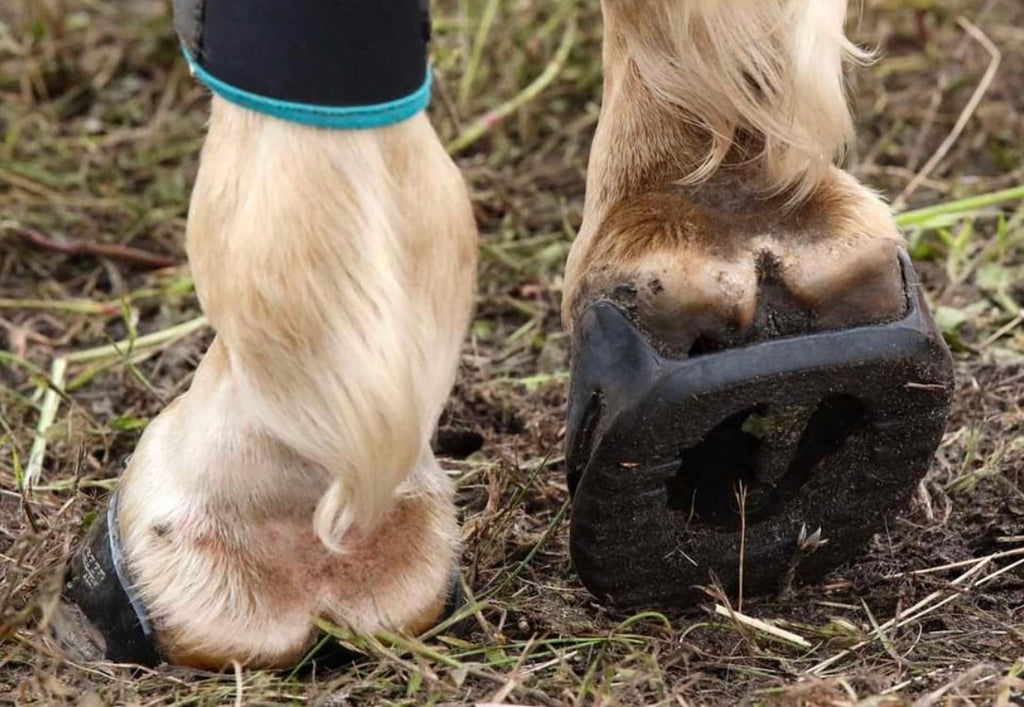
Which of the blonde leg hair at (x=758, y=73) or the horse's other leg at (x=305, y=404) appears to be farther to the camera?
the blonde leg hair at (x=758, y=73)

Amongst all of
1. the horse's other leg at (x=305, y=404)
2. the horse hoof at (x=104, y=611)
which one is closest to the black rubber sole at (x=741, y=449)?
the horse's other leg at (x=305, y=404)

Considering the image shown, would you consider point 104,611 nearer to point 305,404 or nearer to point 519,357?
point 305,404

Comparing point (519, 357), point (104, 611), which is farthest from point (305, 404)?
point (519, 357)

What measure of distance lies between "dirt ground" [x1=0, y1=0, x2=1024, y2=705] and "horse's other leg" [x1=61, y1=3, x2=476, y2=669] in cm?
7

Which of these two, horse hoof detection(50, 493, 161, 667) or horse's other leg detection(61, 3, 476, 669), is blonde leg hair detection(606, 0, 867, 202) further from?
horse hoof detection(50, 493, 161, 667)

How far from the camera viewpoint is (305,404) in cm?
137

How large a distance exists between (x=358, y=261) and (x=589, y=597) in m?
0.53

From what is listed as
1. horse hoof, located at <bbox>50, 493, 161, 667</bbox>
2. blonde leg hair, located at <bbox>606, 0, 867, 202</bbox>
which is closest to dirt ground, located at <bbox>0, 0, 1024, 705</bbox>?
horse hoof, located at <bbox>50, 493, 161, 667</bbox>

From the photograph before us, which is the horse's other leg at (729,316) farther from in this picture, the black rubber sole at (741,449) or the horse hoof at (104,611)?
the horse hoof at (104,611)

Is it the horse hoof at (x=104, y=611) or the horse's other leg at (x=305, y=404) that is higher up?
the horse's other leg at (x=305, y=404)

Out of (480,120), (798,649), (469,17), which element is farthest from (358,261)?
(469,17)

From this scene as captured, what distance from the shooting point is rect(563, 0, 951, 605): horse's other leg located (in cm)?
144

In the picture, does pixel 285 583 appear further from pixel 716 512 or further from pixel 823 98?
pixel 823 98

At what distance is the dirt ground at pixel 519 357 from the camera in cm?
153
